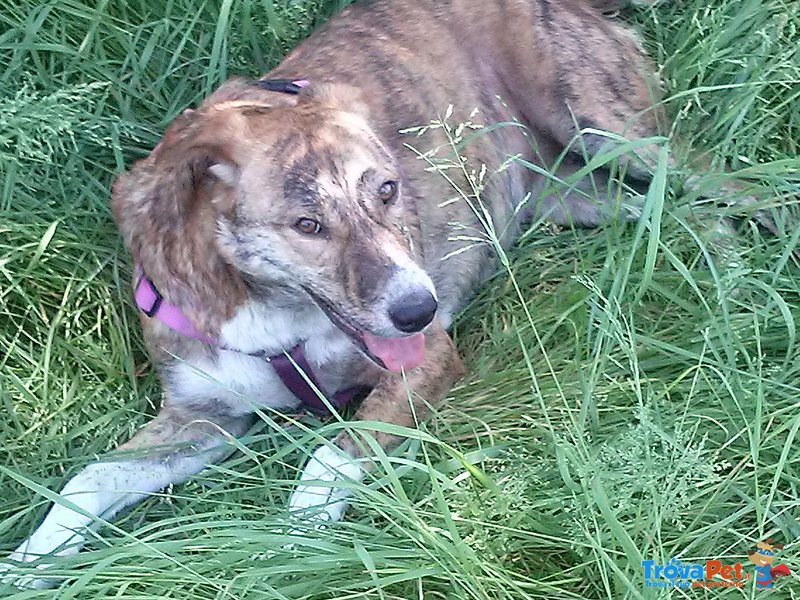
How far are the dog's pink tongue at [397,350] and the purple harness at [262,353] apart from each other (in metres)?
0.20

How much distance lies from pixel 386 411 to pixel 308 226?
2.08ft

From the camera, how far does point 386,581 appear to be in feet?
6.65

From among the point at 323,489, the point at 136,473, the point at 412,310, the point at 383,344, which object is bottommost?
the point at 136,473

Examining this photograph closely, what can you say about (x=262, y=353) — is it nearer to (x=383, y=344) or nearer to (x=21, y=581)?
(x=383, y=344)

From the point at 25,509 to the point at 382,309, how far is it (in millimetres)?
1048

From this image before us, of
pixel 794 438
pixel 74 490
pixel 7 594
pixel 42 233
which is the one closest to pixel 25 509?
pixel 74 490

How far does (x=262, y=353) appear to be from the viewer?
8.73 feet

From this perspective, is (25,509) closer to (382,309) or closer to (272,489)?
(272,489)

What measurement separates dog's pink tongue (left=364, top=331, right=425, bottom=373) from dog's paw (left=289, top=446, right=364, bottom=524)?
0.27 meters

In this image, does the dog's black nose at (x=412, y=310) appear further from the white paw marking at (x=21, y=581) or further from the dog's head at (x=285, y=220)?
the white paw marking at (x=21, y=581)

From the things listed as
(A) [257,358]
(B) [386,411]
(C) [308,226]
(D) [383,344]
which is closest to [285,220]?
(C) [308,226]

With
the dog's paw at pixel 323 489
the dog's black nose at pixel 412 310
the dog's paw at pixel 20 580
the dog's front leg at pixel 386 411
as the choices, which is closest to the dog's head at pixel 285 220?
the dog's black nose at pixel 412 310

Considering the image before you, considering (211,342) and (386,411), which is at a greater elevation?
(211,342)

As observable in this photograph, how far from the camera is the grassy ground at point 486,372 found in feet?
6.91
